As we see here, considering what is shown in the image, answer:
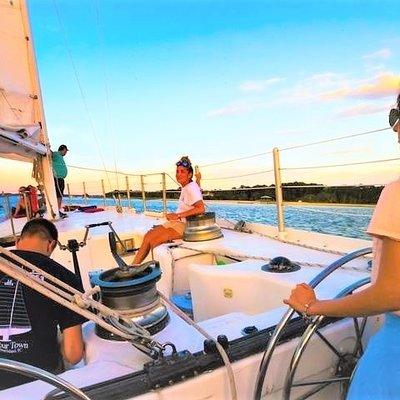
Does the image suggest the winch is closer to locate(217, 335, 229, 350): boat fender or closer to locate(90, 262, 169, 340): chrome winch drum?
locate(90, 262, 169, 340): chrome winch drum

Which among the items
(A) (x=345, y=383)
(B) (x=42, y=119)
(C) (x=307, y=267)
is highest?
(B) (x=42, y=119)

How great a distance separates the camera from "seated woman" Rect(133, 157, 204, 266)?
3.88m

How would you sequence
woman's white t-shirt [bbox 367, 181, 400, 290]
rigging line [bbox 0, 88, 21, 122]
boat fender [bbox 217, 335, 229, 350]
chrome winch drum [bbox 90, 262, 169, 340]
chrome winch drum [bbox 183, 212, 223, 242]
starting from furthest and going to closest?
rigging line [bbox 0, 88, 21, 122] → chrome winch drum [bbox 183, 212, 223, 242] → chrome winch drum [bbox 90, 262, 169, 340] → boat fender [bbox 217, 335, 229, 350] → woman's white t-shirt [bbox 367, 181, 400, 290]

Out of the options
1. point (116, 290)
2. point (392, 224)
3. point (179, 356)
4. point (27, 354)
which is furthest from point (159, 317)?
point (392, 224)

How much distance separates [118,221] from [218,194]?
65.4 inches

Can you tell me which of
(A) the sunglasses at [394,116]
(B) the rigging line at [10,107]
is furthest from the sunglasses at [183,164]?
(A) the sunglasses at [394,116]

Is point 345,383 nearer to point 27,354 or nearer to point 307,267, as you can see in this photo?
point 307,267

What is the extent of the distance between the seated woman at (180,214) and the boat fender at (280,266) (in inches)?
60.8

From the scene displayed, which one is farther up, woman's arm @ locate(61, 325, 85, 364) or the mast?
the mast

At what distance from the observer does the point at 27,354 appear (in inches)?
58.4

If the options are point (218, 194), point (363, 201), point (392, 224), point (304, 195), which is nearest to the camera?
point (392, 224)

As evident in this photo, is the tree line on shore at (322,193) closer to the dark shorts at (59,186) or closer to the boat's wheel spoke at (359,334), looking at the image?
the boat's wheel spoke at (359,334)

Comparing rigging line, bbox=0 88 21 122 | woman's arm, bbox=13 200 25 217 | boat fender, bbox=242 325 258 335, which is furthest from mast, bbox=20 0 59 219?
boat fender, bbox=242 325 258 335

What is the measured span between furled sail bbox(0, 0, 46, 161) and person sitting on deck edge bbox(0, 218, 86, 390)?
271 cm
